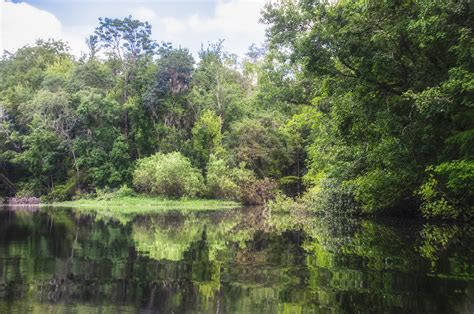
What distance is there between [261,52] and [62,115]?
34.8 metres

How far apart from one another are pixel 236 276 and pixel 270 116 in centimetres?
3688

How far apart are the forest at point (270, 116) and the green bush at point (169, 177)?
0.13 meters

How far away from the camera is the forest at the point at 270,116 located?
1410 centimetres

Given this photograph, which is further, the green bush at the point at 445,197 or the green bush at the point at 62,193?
the green bush at the point at 62,193

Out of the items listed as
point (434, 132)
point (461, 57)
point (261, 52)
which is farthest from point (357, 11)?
point (261, 52)

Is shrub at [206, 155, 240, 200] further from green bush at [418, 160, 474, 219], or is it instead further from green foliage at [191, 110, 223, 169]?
green bush at [418, 160, 474, 219]

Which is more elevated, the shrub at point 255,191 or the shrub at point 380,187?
the shrub at point 255,191

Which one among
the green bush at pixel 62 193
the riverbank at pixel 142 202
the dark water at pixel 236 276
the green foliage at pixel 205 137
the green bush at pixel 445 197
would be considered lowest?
the dark water at pixel 236 276

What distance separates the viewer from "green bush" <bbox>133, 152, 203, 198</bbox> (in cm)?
3994

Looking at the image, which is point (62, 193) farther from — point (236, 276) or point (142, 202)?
point (236, 276)

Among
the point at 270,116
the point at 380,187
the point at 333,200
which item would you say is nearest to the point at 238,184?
the point at 270,116

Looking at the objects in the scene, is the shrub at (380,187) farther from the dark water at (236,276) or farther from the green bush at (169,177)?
the green bush at (169,177)

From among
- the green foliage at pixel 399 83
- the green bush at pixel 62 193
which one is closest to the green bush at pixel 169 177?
the green bush at pixel 62 193

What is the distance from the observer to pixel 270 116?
4316 cm
